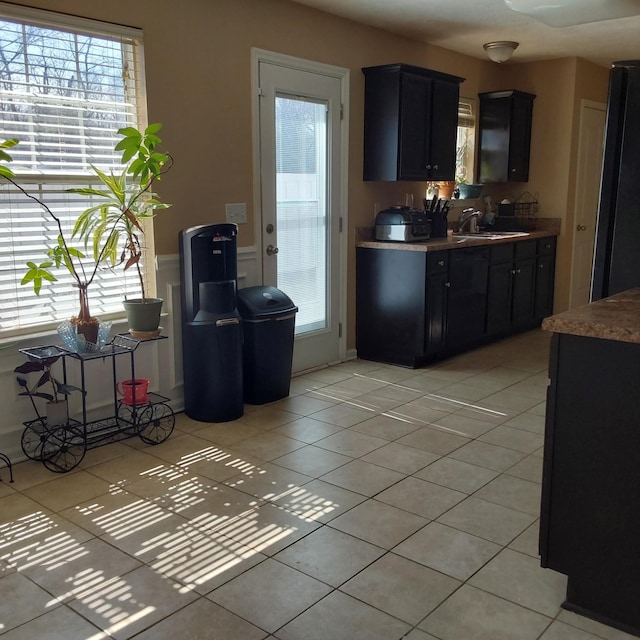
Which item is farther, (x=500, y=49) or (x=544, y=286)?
(x=544, y=286)

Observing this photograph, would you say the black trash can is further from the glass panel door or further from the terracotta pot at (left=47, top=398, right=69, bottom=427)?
the terracotta pot at (left=47, top=398, right=69, bottom=427)

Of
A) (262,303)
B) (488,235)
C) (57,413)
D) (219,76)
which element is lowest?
(57,413)

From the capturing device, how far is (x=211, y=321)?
369 centimetres

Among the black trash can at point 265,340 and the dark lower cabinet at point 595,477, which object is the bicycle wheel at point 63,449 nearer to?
the black trash can at point 265,340

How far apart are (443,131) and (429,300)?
55.8 inches

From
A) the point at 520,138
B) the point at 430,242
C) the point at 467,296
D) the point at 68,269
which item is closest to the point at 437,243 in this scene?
the point at 430,242

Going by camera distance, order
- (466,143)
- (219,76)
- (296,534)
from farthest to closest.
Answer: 1. (466,143)
2. (219,76)
3. (296,534)

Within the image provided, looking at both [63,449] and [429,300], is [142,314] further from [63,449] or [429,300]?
[429,300]

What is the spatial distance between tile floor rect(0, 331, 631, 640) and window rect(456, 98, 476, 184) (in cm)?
299

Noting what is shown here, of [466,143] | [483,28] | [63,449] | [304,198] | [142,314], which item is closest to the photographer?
[63,449]

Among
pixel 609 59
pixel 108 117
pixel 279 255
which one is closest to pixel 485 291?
pixel 279 255

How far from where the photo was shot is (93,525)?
8.79 ft

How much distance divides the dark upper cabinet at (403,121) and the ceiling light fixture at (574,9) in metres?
0.90

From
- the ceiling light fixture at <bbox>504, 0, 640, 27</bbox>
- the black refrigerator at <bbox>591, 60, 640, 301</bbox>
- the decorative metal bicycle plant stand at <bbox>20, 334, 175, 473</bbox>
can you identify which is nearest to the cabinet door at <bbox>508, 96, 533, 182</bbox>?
the ceiling light fixture at <bbox>504, 0, 640, 27</bbox>
